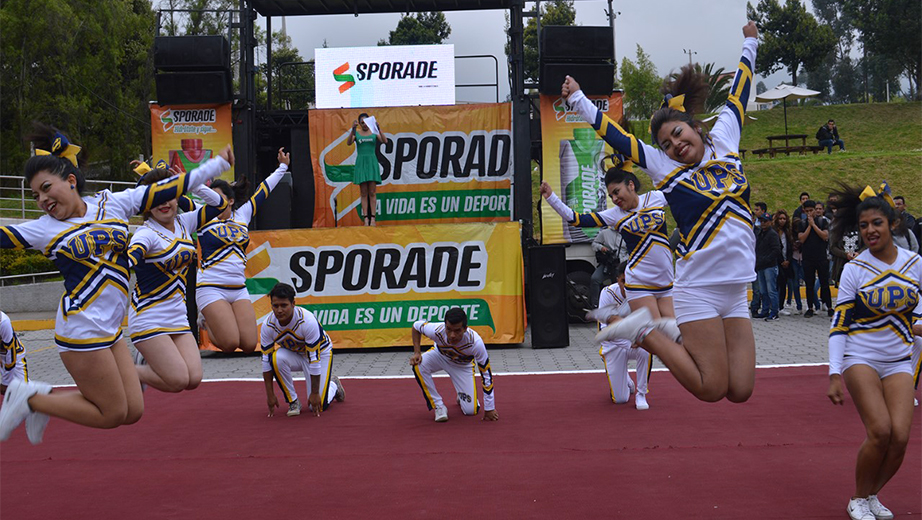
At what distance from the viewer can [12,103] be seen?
2923cm

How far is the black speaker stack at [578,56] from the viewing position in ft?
48.2

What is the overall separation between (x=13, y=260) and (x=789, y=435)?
2068 centimetres

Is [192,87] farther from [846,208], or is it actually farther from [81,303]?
[846,208]

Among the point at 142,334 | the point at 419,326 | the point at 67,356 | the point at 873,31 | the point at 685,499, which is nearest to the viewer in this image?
the point at 67,356

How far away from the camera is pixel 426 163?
630 inches

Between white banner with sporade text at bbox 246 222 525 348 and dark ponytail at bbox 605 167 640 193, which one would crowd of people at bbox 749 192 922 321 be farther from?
dark ponytail at bbox 605 167 640 193

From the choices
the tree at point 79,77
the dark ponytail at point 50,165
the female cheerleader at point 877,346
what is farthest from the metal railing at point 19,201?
the female cheerleader at point 877,346

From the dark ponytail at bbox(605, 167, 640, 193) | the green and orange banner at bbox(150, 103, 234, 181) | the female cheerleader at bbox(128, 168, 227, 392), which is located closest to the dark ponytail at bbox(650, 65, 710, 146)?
the dark ponytail at bbox(605, 167, 640, 193)

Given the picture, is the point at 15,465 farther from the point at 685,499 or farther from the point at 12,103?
the point at 12,103

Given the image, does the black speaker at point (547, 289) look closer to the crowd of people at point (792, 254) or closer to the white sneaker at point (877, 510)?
the crowd of people at point (792, 254)

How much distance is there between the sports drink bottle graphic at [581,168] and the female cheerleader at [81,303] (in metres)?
10.3

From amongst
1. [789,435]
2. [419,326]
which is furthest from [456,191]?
[789,435]

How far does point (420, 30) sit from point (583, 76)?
147 feet

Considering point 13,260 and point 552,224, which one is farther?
point 13,260
